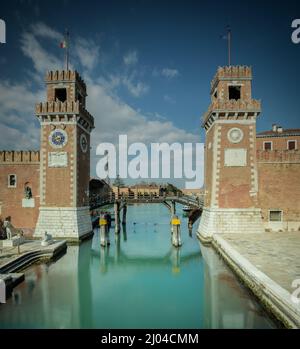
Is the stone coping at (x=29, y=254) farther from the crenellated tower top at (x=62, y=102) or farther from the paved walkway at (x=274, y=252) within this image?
the paved walkway at (x=274, y=252)

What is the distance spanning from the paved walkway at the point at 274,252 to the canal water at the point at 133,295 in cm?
140

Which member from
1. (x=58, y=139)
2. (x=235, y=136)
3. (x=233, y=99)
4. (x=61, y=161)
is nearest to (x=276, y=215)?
(x=235, y=136)

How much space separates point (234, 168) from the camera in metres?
21.7

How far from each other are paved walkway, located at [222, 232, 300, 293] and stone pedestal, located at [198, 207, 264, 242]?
2.89 ft

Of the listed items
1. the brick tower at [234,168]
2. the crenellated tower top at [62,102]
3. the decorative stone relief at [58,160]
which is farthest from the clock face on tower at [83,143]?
the brick tower at [234,168]

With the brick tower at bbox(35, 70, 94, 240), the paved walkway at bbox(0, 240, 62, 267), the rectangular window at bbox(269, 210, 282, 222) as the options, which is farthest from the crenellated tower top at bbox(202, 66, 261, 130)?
the paved walkway at bbox(0, 240, 62, 267)

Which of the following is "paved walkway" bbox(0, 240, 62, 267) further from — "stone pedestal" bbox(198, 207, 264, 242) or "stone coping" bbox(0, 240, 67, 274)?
"stone pedestal" bbox(198, 207, 264, 242)

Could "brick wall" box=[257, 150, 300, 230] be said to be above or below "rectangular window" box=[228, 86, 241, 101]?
below

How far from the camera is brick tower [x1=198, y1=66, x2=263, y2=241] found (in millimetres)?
21297

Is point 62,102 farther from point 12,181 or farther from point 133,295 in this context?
point 133,295

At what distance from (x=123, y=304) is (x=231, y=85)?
1919 centimetres

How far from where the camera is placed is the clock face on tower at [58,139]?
23.2 metres

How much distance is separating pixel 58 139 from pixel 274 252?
747 inches

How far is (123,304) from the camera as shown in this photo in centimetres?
1147
